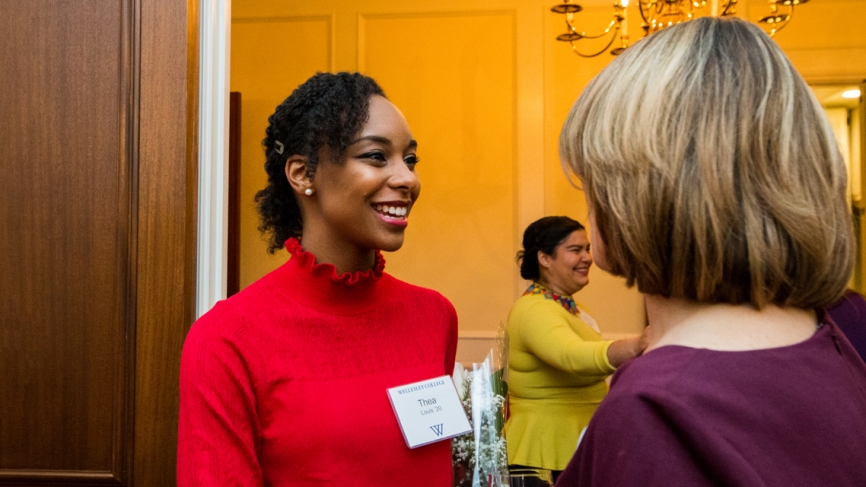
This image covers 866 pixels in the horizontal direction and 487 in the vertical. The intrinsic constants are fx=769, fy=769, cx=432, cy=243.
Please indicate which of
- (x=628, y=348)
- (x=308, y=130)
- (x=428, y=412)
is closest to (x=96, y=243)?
(x=308, y=130)

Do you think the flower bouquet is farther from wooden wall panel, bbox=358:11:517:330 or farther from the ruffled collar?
wooden wall panel, bbox=358:11:517:330

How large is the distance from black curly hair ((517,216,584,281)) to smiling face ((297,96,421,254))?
5.61ft

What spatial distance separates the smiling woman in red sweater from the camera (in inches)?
48.3

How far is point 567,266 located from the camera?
119 inches

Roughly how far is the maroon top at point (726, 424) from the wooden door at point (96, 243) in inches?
45.2

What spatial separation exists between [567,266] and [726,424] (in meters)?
2.43

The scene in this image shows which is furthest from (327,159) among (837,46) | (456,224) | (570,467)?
(837,46)

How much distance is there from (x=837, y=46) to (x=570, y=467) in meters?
4.52

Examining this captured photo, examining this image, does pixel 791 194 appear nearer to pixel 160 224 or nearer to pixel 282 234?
pixel 282 234

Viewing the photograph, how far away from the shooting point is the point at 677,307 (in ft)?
2.40

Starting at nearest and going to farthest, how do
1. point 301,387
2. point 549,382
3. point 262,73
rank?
point 301,387
point 549,382
point 262,73

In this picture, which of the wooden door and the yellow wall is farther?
the yellow wall

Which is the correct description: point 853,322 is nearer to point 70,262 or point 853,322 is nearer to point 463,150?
point 70,262

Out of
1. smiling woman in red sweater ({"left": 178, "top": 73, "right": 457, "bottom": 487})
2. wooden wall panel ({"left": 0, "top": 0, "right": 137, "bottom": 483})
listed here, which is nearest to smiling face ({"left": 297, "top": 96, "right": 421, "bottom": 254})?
smiling woman in red sweater ({"left": 178, "top": 73, "right": 457, "bottom": 487})
